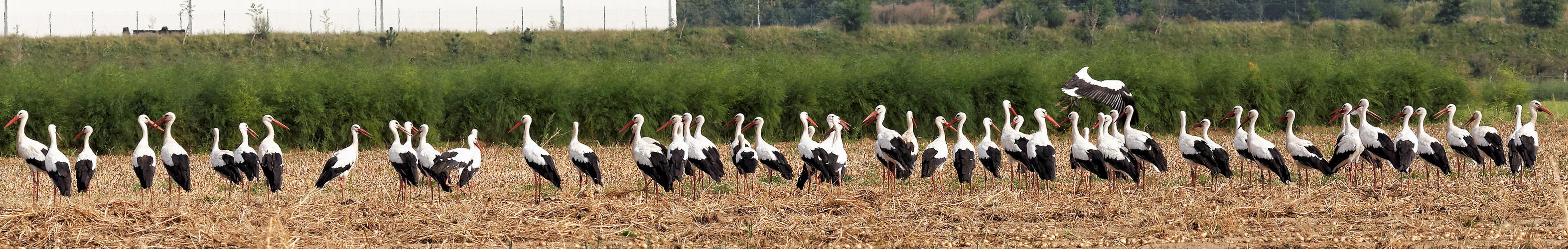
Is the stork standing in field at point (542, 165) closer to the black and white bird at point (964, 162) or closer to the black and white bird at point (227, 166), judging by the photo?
the black and white bird at point (227, 166)

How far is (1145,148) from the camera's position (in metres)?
8.77

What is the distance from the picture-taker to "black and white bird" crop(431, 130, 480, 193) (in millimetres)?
8016

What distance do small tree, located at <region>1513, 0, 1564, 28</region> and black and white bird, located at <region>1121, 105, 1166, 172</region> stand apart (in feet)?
144

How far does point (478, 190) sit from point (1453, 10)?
150 feet

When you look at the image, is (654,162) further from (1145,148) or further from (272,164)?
(1145,148)

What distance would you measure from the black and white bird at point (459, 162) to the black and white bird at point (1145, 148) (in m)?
4.43

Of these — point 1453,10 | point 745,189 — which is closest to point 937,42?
point 1453,10

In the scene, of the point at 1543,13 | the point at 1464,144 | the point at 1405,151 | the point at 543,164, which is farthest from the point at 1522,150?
the point at 1543,13

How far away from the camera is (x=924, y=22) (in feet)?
167

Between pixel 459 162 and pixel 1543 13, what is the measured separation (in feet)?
157

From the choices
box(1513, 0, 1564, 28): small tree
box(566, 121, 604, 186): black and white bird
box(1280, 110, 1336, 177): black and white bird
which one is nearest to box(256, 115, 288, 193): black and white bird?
box(566, 121, 604, 186): black and white bird

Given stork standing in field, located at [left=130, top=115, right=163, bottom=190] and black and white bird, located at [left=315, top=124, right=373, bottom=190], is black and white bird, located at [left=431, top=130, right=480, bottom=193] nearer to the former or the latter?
black and white bird, located at [left=315, top=124, right=373, bottom=190]

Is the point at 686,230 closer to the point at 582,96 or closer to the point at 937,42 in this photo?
Answer: the point at 582,96

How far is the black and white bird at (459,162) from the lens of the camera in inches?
316
